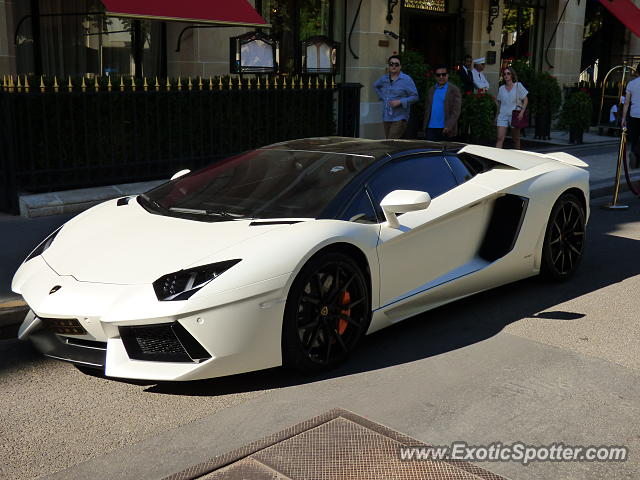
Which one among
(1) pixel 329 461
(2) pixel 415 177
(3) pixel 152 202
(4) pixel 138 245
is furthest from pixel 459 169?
(1) pixel 329 461

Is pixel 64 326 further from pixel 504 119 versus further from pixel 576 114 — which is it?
pixel 576 114

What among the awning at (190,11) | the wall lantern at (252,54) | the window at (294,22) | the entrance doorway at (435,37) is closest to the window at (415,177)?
the awning at (190,11)

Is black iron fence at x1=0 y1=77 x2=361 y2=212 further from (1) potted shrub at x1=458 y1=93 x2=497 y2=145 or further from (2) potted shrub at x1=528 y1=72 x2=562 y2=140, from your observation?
(2) potted shrub at x1=528 y1=72 x2=562 y2=140

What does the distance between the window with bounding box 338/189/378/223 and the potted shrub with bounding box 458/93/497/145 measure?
33.0 ft

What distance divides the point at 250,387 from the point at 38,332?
1211 millimetres

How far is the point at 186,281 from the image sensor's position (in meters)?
4.29

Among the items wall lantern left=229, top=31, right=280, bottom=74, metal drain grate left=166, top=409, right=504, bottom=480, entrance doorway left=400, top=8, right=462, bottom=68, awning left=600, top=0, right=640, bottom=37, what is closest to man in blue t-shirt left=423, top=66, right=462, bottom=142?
wall lantern left=229, top=31, right=280, bottom=74

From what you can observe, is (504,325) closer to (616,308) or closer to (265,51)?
(616,308)

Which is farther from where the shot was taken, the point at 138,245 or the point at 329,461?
the point at 138,245

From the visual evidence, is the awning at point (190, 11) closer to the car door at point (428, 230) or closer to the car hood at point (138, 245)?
the car hood at point (138, 245)

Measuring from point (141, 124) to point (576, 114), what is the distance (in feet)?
35.5

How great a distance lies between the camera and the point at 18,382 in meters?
4.68

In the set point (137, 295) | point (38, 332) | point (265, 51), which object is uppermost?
point (265, 51)

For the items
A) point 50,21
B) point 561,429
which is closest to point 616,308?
point 561,429
